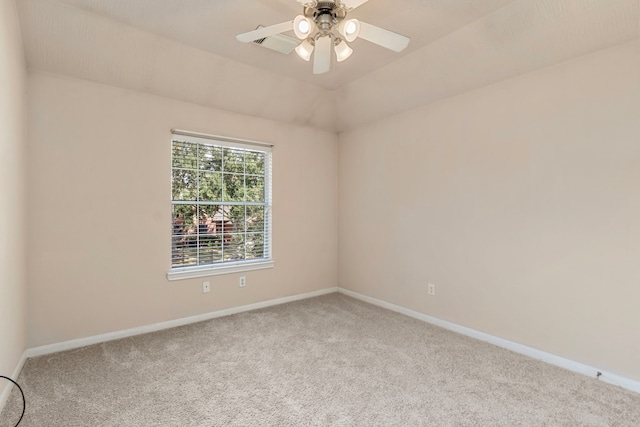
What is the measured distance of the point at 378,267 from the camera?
4152 millimetres

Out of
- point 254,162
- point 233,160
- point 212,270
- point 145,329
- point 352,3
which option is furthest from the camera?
point 254,162

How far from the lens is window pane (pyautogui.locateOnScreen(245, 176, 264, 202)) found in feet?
13.1

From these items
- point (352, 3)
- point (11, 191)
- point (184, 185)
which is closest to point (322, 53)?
point (352, 3)

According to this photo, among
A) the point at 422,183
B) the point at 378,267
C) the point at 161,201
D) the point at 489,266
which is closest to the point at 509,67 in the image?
the point at 422,183

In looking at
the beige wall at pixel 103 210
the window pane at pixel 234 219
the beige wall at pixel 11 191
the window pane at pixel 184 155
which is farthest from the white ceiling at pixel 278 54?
the window pane at pixel 234 219

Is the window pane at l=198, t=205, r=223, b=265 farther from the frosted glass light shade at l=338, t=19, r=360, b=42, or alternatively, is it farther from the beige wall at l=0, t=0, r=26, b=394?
the frosted glass light shade at l=338, t=19, r=360, b=42

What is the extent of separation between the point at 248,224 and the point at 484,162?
2.68 meters

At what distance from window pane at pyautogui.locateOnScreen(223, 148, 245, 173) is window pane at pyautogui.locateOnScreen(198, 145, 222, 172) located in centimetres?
7

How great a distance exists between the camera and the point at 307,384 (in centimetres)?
228

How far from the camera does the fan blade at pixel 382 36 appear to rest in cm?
188

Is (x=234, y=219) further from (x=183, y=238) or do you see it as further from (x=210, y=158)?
(x=210, y=158)

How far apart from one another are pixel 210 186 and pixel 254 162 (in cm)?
65

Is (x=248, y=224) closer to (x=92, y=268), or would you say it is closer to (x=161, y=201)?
(x=161, y=201)

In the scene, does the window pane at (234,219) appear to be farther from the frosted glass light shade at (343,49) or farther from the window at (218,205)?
the frosted glass light shade at (343,49)
